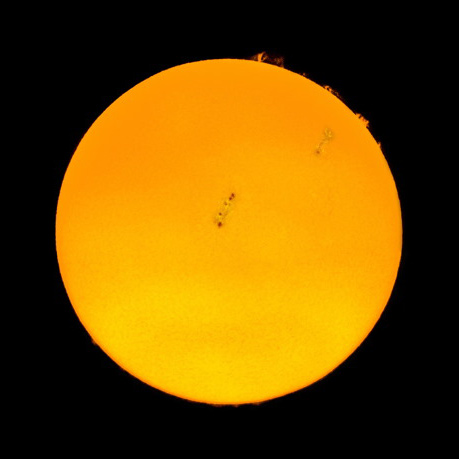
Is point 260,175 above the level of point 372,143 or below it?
below

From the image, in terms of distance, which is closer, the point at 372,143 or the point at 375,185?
the point at 375,185

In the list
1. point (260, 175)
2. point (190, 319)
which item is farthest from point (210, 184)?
point (190, 319)

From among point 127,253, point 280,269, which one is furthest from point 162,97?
point 280,269

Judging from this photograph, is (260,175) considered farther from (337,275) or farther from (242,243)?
(337,275)

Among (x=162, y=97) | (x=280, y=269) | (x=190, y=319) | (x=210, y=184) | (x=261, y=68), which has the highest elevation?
(x=261, y=68)

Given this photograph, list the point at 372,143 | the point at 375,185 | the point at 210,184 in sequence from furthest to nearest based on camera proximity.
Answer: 1. the point at 372,143
2. the point at 375,185
3. the point at 210,184

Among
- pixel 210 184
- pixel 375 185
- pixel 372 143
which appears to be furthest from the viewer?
pixel 372 143
